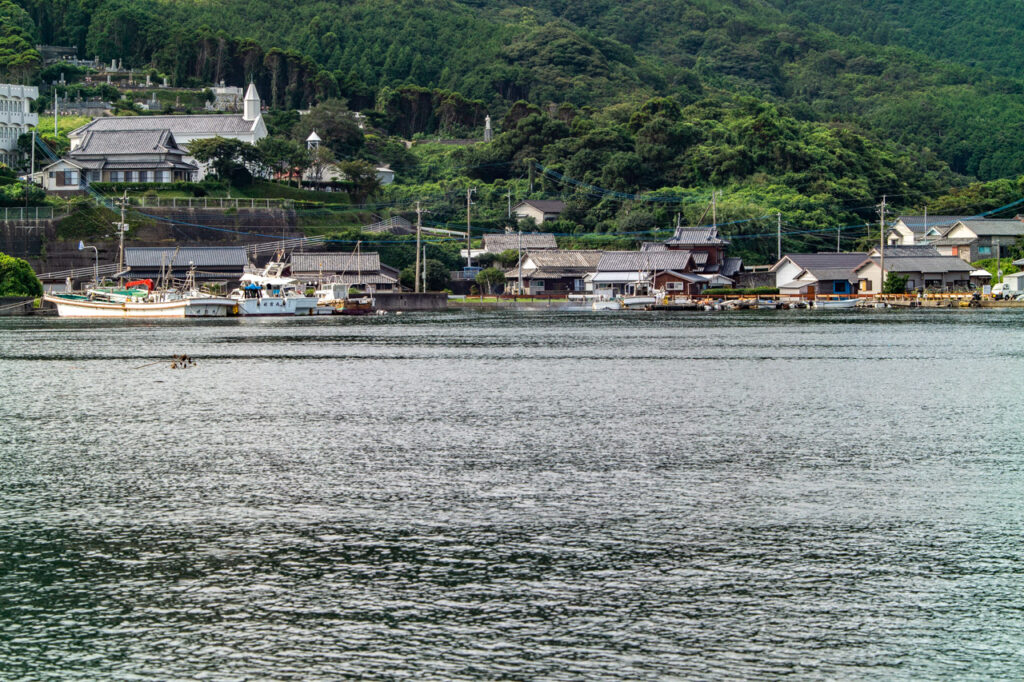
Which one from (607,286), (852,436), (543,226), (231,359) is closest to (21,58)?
(543,226)

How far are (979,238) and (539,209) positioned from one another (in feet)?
103

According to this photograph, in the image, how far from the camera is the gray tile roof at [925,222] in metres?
79.0

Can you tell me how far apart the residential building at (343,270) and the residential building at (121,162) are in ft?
50.7

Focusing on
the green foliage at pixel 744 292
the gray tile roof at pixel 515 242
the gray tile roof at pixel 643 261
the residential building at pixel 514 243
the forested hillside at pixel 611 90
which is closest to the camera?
the green foliage at pixel 744 292

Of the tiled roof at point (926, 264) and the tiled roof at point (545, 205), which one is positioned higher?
the tiled roof at point (545, 205)

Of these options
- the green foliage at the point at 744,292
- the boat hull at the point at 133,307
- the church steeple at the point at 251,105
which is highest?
the church steeple at the point at 251,105

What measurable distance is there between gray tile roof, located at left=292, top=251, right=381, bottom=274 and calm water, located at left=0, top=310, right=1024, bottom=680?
39207 mm

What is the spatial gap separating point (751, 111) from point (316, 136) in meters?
42.0

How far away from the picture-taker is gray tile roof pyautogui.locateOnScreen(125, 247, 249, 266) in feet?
230

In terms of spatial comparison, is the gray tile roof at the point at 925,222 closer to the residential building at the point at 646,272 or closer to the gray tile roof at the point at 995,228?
the gray tile roof at the point at 995,228

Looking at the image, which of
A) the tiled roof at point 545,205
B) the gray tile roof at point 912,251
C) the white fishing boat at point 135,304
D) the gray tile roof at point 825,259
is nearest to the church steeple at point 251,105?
the tiled roof at point 545,205

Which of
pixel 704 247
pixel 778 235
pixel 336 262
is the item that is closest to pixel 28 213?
pixel 336 262

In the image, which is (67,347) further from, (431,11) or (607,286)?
(431,11)

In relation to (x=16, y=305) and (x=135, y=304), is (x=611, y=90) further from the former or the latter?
(x=16, y=305)
